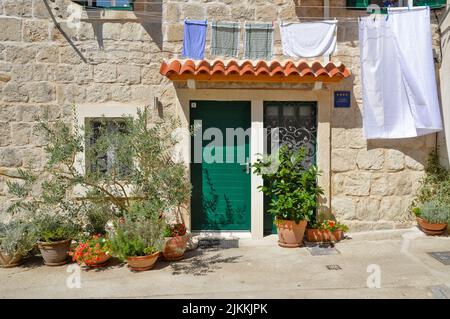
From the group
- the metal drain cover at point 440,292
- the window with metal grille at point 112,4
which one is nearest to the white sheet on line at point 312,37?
the window with metal grille at point 112,4

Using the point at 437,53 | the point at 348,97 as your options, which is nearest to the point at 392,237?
the point at 348,97

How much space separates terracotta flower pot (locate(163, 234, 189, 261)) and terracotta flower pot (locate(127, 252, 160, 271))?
30 cm

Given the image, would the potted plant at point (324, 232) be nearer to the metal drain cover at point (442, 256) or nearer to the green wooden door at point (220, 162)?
the green wooden door at point (220, 162)

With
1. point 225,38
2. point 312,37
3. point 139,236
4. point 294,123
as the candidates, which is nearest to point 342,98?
point 294,123

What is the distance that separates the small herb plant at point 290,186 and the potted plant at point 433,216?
183cm

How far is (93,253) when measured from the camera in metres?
5.44

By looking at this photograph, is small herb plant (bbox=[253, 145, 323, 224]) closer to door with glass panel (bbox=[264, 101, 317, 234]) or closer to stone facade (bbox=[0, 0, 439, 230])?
door with glass panel (bbox=[264, 101, 317, 234])

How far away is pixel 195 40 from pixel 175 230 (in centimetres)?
322

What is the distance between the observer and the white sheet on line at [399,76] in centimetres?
644

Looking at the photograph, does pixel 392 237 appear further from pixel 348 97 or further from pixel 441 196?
pixel 348 97

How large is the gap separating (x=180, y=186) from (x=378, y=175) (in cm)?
365

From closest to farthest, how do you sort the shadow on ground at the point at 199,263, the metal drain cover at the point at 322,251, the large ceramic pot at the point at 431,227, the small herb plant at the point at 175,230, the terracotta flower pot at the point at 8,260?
1. the shadow on ground at the point at 199,263
2. the terracotta flower pot at the point at 8,260
3. the small herb plant at the point at 175,230
4. the metal drain cover at the point at 322,251
5. the large ceramic pot at the point at 431,227

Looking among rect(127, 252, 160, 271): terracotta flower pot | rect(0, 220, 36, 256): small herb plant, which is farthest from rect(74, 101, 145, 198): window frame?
rect(127, 252, 160, 271): terracotta flower pot

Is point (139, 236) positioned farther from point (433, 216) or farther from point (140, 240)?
point (433, 216)
